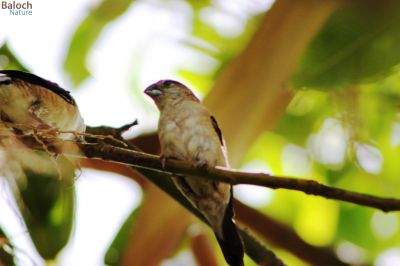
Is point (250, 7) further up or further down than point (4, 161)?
further up

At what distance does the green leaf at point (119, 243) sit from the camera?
2.66 meters

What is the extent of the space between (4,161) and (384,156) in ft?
5.80

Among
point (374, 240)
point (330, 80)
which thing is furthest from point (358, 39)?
point (374, 240)

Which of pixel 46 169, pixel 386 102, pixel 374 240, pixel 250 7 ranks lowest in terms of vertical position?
pixel 374 240

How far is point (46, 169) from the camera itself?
2232mm

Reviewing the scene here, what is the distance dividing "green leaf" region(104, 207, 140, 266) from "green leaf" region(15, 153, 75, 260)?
18 centimetres

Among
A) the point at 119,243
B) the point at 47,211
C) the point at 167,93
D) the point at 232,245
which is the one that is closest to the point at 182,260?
the point at 119,243

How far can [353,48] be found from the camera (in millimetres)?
2260

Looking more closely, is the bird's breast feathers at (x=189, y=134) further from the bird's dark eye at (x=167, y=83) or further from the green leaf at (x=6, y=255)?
the green leaf at (x=6, y=255)

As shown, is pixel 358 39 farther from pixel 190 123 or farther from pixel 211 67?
pixel 211 67

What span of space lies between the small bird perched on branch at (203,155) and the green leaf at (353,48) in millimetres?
319

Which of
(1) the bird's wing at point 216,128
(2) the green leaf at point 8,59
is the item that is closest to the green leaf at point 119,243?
(1) the bird's wing at point 216,128

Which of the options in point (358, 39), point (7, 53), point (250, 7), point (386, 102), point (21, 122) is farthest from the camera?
point (386, 102)

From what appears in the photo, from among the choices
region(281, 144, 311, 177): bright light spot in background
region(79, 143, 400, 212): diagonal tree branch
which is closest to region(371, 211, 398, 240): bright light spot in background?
region(281, 144, 311, 177): bright light spot in background
